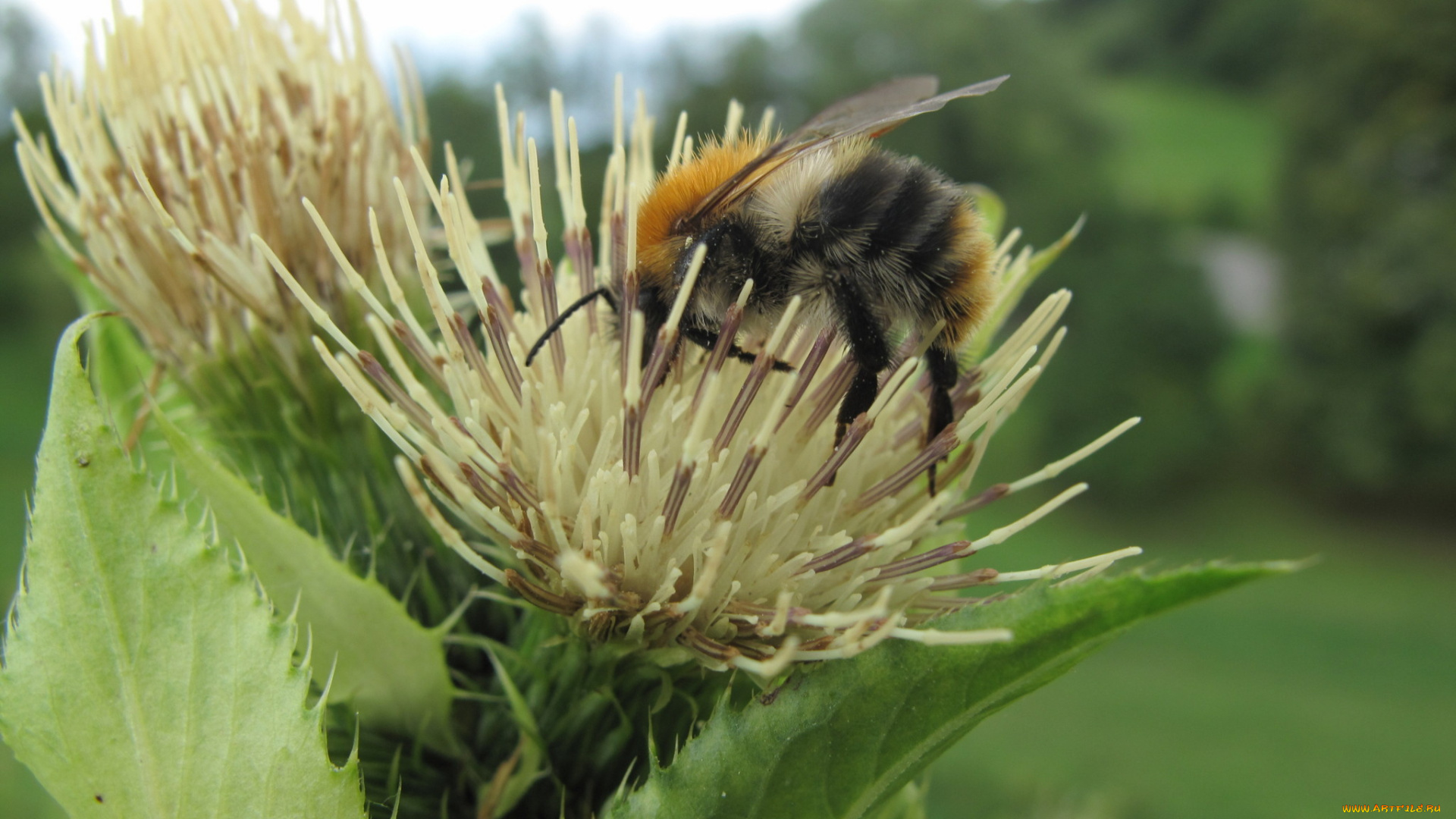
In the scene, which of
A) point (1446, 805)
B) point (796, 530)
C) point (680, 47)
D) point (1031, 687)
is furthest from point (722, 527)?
point (680, 47)

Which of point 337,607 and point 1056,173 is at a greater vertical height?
point 337,607

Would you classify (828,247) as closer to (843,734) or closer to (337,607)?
(843,734)

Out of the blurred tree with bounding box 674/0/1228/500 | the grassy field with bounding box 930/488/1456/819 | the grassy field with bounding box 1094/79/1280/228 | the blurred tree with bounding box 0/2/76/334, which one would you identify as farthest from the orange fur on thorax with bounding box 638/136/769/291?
the grassy field with bounding box 1094/79/1280/228

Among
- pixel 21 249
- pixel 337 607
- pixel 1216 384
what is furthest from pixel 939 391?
pixel 21 249

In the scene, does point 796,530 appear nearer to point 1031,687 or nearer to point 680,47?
point 1031,687

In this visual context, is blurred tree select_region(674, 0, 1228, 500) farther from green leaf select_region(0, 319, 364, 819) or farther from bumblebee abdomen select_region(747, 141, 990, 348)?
green leaf select_region(0, 319, 364, 819)

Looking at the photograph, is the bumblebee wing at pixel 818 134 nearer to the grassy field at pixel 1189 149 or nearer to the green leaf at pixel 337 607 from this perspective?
the green leaf at pixel 337 607
